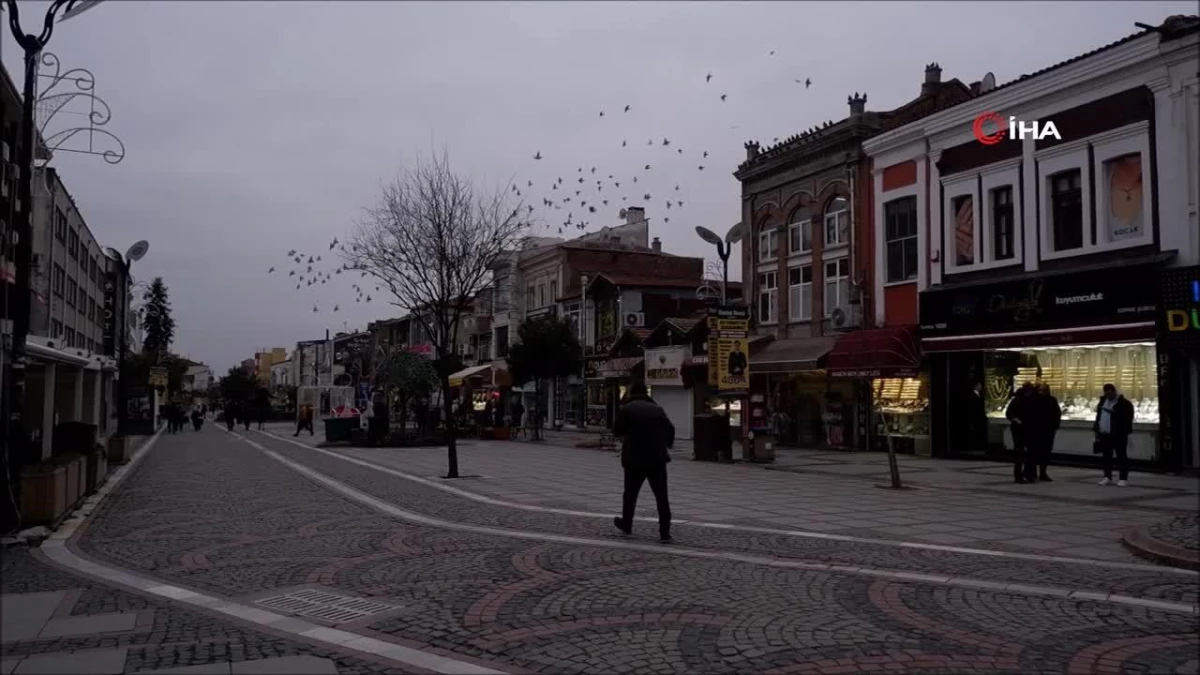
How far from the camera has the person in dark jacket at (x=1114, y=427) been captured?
15758 mm

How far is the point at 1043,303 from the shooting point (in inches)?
806

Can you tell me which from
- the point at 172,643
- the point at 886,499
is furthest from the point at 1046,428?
the point at 172,643

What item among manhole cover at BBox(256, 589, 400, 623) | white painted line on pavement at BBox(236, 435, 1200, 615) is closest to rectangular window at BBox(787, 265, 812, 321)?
white painted line on pavement at BBox(236, 435, 1200, 615)

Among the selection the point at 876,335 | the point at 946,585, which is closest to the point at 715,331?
the point at 876,335

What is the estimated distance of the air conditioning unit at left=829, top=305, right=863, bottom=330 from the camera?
87.9ft

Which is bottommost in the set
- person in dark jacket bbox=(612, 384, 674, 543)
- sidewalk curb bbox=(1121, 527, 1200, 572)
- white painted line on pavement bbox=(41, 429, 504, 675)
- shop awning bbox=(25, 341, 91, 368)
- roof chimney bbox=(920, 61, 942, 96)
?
white painted line on pavement bbox=(41, 429, 504, 675)

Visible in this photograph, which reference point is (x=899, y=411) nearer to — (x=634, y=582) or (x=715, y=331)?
(x=715, y=331)

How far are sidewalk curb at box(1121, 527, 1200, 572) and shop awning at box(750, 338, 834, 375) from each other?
55.5 ft

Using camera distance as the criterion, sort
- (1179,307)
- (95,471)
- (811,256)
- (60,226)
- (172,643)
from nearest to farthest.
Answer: (172,643), (95,471), (1179,307), (811,256), (60,226)

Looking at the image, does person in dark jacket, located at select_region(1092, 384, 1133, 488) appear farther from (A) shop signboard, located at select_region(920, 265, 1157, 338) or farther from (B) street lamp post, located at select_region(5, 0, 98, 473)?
(B) street lamp post, located at select_region(5, 0, 98, 473)

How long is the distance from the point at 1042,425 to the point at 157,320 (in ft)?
368

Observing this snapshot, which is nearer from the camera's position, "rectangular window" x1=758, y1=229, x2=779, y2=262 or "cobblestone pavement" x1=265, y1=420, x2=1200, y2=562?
"cobblestone pavement" x1=265, y1=420, x2=1200, y2=562

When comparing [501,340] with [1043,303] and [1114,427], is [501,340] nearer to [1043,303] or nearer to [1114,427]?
[1043,303]

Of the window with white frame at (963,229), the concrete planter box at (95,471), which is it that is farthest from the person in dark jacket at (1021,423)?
the concrete planter box at (95,471)
